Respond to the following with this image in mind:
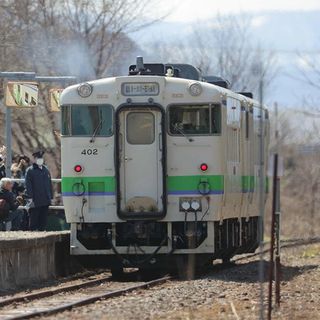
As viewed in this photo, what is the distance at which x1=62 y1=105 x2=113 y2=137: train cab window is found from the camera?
18828 mm

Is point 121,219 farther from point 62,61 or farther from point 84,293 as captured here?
point 62,61

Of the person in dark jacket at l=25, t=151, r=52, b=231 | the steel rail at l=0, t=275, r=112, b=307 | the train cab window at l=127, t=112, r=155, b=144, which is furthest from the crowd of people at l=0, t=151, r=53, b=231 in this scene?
the train cab window at l=127, t=112, r=155, b=144

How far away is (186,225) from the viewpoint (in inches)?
741

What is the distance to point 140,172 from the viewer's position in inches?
737

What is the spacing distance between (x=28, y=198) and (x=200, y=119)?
4.38 meters

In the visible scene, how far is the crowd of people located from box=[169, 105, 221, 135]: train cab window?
3425 mm

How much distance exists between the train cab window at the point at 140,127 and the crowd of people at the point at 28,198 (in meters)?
2.78

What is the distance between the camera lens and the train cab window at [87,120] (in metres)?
18.8

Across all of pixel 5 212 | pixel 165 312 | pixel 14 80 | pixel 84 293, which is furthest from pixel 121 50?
pixel 165 312

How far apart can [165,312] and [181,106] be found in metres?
5.61

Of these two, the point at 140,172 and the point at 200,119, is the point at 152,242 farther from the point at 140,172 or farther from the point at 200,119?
the point at 200,119

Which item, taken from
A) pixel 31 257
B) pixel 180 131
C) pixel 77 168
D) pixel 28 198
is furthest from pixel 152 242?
pixel 28 198

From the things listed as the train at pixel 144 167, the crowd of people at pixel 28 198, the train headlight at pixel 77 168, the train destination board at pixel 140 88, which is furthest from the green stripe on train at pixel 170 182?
the crowd of people at pixel 28 198

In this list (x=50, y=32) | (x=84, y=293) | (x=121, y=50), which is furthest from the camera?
(x=121, y=50)
